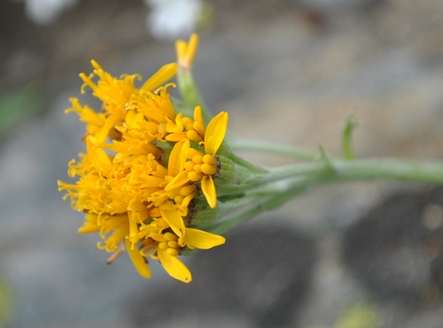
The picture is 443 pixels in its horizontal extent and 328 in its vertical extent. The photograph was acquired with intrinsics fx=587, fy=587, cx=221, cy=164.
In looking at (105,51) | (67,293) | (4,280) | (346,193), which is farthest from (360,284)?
(105,51)

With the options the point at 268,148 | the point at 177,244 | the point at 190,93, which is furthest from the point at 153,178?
the point at 268,148

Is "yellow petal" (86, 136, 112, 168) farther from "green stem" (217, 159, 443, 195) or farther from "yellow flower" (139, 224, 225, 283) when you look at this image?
"green stem" (217, 159, 443, 195)

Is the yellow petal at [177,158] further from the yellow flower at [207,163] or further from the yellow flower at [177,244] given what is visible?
the yellow flower at [177,244]

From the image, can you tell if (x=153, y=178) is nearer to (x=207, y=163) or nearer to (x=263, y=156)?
(x=207, y=163)

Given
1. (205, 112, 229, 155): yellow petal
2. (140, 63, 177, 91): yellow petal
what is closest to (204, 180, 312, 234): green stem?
(205, 112, 229, 155): yellow petal

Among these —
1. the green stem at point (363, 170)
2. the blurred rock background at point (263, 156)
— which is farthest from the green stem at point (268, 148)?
the blurred rock background at point (263, 156)

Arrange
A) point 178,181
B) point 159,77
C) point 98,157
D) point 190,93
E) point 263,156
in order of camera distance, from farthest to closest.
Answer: point 263,156, point 190,93, point 159,77, point 98,157, point 178,181
